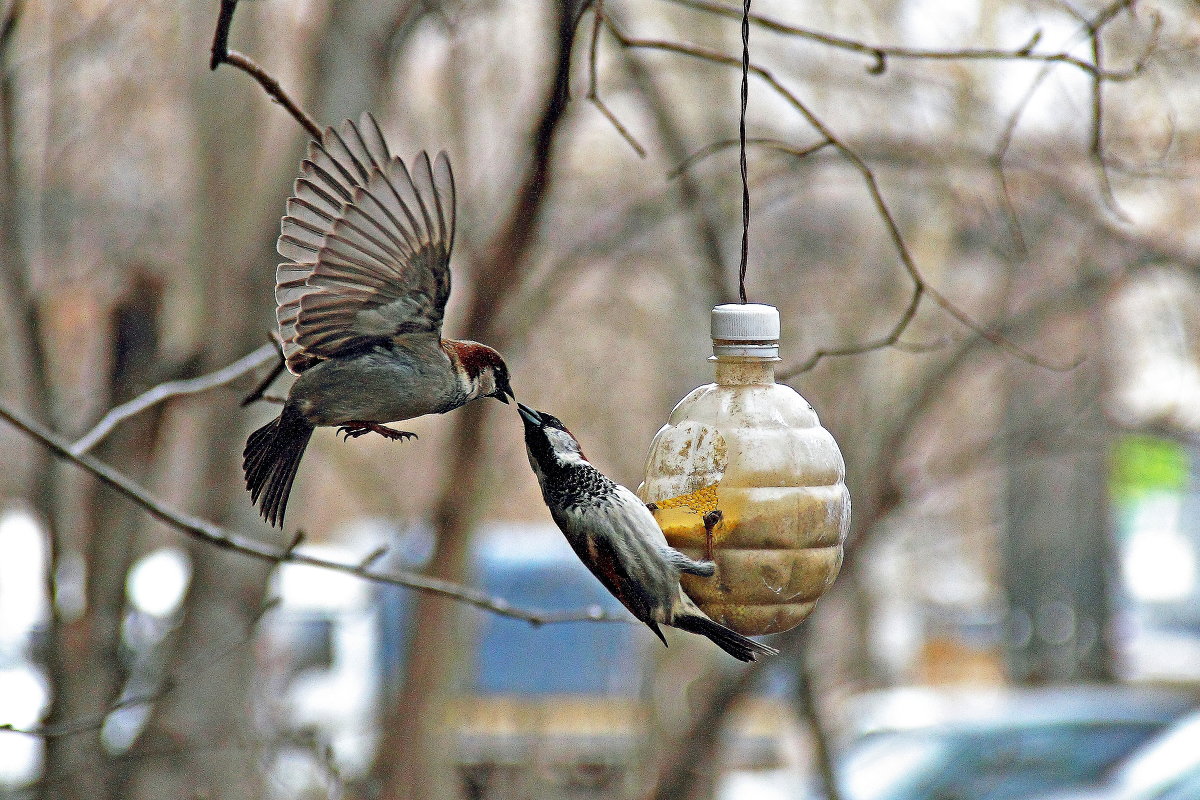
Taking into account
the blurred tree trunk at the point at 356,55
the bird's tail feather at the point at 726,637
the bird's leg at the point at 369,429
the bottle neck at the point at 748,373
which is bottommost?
the bird's tail feather at the point at 726,637

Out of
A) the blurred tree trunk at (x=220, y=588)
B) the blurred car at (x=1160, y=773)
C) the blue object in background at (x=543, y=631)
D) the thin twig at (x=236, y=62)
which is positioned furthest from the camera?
the blue object in background at (x=543, y=631)

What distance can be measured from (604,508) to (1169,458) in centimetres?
1337

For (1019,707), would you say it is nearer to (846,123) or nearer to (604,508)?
(846,123)

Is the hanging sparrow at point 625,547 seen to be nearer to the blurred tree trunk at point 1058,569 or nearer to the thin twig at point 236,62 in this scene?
the thin twig at point 236,62

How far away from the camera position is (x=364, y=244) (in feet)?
6.39

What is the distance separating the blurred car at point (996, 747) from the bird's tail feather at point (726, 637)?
5.30 metres

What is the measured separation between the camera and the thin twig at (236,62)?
181cm

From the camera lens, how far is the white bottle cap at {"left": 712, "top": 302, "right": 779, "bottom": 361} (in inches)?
89.4

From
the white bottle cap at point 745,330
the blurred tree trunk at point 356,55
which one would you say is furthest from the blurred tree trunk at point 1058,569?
the white bottle cap at point 745,330

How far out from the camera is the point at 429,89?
862 cm

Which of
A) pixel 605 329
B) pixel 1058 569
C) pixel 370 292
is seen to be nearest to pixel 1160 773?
pixel 1058 569

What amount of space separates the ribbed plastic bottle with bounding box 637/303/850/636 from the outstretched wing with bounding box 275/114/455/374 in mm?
573

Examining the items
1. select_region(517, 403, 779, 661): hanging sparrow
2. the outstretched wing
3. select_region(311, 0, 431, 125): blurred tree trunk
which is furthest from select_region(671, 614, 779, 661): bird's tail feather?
select_region(311, 0, 431, 125): blurred tree trunk

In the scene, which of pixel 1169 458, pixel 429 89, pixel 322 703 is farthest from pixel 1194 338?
pixel 322 703
